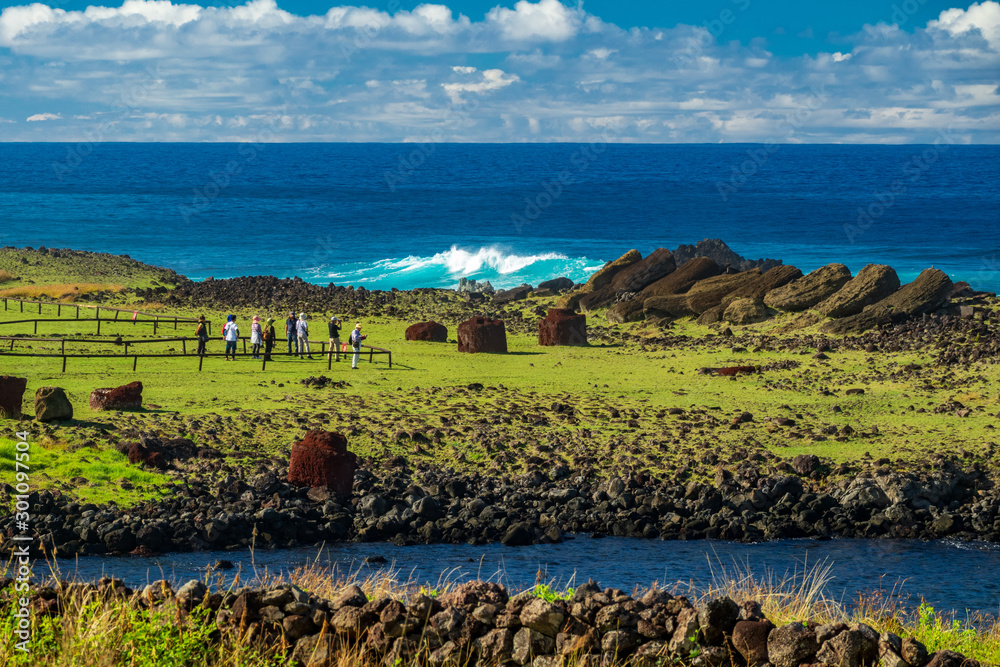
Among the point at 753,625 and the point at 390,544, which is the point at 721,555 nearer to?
the point at 390,544

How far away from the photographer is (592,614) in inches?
448

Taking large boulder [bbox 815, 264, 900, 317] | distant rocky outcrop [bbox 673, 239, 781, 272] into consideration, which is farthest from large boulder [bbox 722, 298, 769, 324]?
distant rocky outcrop [bbox 673, 239, 781, 272]

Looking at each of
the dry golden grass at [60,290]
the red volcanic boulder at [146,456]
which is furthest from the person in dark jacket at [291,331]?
the dry golden grass at [60,290]

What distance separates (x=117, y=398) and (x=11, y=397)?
8.46ft

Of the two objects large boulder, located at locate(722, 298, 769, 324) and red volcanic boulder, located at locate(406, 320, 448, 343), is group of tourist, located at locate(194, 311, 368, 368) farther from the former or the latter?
large boulder, located at locate(722, 298, 769, 324)

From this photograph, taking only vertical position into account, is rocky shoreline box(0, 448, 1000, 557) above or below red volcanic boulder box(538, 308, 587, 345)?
below

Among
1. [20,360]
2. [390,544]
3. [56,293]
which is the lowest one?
[390,544]

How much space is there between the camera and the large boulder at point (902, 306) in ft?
130

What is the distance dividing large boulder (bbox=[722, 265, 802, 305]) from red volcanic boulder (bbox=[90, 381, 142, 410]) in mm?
26801

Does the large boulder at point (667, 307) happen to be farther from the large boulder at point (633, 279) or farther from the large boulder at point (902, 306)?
the large boulder at point (902, 306)

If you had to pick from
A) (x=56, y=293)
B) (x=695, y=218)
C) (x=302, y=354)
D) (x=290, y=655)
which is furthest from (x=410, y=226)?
(x=290, y=655)

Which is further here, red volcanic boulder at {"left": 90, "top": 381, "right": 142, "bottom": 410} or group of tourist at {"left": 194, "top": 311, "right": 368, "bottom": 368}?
group of tourist at {"left": 194, "top": 311, "right": 368, "bottom": 368}

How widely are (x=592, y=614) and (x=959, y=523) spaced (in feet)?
46.2

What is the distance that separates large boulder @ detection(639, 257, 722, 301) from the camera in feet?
158
